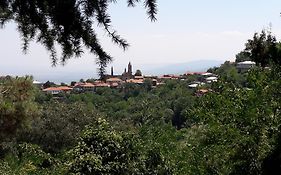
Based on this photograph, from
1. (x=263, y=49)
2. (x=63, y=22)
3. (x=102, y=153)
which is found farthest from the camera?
(x=102, y=153)

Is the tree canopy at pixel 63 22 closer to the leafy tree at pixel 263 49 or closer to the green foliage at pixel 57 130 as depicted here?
the leafy tree at pixel 263 49

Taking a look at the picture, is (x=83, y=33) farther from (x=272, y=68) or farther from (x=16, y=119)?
(x=16, y=119)

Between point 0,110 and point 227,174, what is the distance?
478 cm

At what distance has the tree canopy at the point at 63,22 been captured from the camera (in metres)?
1.90

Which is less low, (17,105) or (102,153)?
(17,105)

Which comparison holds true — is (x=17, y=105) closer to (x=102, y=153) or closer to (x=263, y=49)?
(x=102, y=153)

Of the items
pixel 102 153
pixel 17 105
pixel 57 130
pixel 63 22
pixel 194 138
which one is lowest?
pixel 57 130

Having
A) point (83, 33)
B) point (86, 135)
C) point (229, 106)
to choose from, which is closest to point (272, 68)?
point (229, 106)

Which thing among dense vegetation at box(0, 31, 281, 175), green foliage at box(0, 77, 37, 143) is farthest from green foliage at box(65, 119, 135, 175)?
green foliage at box(0, 77, 37, 143)

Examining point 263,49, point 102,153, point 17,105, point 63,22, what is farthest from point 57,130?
point 63,22

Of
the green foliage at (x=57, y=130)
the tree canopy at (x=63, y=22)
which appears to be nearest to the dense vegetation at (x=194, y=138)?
the tree canopy at (x=63, y=22)

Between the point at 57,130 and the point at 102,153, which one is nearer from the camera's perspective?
the point at 102,153

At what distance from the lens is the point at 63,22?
1.95 metres

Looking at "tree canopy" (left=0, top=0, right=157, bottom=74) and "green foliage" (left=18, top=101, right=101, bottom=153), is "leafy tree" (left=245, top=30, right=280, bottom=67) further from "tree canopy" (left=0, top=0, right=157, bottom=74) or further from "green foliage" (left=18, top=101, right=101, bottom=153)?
"green foliage" (left=18, top=101, right=101, bottom=153)
